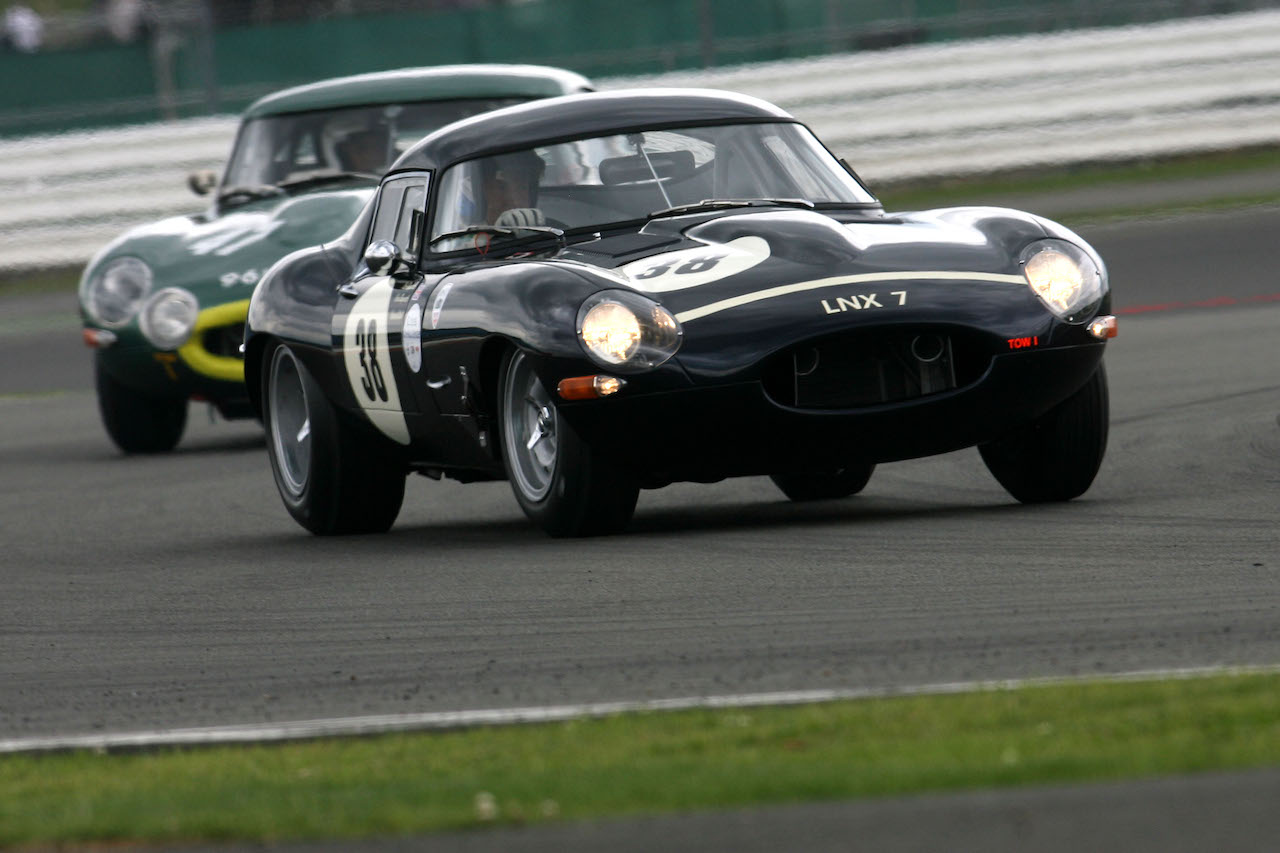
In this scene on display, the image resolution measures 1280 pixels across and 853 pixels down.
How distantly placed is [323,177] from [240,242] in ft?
2.16

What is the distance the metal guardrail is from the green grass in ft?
53.7

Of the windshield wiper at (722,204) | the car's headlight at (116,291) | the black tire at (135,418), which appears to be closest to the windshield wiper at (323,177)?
the car's headlight at (116,291)

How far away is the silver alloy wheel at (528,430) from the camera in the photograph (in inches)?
291

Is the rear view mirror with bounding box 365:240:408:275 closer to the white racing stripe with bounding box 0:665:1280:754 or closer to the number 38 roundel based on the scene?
the number 38 roundel

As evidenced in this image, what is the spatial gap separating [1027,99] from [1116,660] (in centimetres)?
1636

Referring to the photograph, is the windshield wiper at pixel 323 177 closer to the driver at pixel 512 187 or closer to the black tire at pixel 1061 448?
the driver at pixel 512 187

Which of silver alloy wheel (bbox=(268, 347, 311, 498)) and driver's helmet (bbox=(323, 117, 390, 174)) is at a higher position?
driver's helmet (bbox=(323, 117, 390, 174))

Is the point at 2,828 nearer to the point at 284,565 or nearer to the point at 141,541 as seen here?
the point at 284,565

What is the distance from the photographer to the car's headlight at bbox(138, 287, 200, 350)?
38.5 feet

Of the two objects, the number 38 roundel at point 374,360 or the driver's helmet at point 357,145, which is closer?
the number 38 roundel at point 374,360

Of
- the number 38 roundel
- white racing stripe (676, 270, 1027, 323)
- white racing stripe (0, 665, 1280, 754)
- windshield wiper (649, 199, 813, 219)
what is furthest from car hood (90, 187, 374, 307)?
white racing stripe (0, 665, 1280, 754)

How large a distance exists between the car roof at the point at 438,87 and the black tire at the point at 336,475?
326 cm

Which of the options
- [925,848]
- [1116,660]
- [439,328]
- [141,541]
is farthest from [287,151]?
[925,848]

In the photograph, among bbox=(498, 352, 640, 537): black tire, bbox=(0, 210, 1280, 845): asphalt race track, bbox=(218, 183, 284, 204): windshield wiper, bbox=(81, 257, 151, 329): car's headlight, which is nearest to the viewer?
bbox=(0, 210, 1280, 845): asphalt race track
